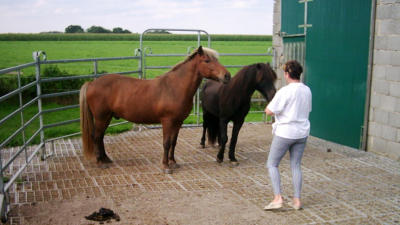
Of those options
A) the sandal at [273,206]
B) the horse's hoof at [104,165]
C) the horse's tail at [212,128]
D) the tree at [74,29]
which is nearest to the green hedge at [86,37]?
the tree at [74,29]

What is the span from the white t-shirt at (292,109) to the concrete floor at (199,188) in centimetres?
93

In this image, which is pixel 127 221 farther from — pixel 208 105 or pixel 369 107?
pixel 369 107

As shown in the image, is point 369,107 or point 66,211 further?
point 369,107

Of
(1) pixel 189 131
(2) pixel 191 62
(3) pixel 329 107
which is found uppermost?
(2) pixel 191 62

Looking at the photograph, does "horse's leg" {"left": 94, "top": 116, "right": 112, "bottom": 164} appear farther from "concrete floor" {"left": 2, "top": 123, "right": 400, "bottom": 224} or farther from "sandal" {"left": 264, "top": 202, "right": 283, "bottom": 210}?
"sandal" {"left": 264, "top": 202, "right": 283, "bottom": 210}

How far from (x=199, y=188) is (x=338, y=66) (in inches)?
163

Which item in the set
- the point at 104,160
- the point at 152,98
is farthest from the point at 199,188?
the point at 104,160

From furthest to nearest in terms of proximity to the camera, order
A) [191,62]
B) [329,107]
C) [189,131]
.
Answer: [189,131], [329,107], [191,62]

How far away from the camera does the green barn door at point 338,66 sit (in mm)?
6961

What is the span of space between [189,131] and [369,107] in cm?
383

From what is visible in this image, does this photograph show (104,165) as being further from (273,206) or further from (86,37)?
(86,37)

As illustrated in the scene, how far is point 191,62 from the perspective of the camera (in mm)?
5738

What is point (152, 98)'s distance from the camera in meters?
5.65

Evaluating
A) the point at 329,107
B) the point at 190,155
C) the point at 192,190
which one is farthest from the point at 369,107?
the point at 192,190
